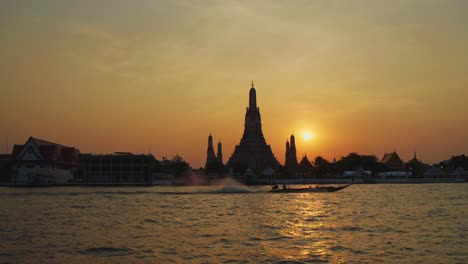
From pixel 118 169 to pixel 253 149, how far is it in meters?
52.5

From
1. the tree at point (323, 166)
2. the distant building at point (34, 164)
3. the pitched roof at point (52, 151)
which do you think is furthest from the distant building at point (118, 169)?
the tree at point (323, 166)

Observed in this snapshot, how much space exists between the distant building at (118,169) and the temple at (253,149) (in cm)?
3792

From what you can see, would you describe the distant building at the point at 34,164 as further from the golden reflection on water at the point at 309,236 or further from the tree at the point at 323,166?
the golden reflection on water at the point at 309,236

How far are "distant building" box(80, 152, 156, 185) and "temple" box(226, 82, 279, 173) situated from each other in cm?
3792

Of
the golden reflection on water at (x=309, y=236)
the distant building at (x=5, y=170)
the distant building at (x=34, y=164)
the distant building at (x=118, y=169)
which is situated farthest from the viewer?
the distant building at (x=118, y=169)

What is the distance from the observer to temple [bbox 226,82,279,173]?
17762 cm

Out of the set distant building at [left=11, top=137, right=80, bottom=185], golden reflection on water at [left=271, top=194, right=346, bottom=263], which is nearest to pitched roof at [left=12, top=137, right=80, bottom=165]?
distant building at [left=11, top=137, right=80, bottom=185]

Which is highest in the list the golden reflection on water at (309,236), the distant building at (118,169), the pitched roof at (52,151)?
the pitched roof at (52,151)

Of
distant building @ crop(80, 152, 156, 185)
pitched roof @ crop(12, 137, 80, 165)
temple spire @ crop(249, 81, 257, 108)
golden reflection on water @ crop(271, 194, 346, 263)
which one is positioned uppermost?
temple spire @ crop(249, 81, 257, 108)

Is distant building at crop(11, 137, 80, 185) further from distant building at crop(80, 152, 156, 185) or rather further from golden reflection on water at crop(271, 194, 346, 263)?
golden reflection on water at crop(271, 194, 346, 263)

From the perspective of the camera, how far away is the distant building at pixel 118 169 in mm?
142750

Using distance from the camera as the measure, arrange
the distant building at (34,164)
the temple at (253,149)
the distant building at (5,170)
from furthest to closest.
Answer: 1. the temple at (253,149)
2. the distant building at (5,170)
3. the distant building at (34,164)

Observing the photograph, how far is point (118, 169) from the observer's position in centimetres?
14388

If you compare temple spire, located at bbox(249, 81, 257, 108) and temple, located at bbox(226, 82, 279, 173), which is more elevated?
temple spire, located at bbox(249, 81, 257, 108)
